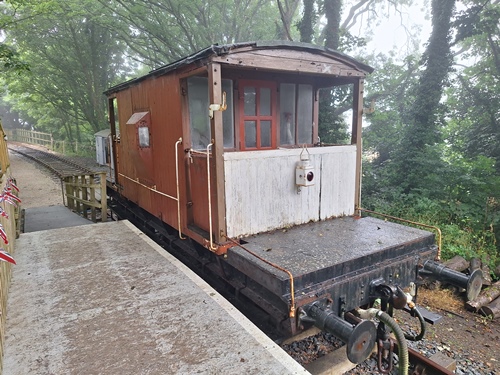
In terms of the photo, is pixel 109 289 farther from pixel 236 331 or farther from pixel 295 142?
pixel 295 142

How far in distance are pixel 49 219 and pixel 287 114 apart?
5601 mm

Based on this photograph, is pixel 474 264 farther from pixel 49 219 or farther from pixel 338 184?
pixel 49 219

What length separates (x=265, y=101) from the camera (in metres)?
5.06

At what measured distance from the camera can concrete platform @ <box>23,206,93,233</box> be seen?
22.0 ft

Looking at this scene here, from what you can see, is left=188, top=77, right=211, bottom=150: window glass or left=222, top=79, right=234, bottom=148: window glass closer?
left=188, top=77, right=211, bottom=150: window glass

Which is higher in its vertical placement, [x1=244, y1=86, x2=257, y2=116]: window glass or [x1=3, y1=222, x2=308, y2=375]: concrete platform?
[x1=244, y1=86, x2=257, y2=116]: window glass

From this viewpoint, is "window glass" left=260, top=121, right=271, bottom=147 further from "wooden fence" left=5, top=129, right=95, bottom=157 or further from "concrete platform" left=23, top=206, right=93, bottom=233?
"wooden fence" left=5, top=129, right=95, bottom=157

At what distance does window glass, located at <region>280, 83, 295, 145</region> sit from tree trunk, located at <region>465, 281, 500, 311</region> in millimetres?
3984

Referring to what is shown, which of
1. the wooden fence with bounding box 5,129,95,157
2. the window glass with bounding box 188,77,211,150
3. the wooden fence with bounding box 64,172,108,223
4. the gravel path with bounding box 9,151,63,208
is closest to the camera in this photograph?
the window glass with bounding box 188,77,211,150

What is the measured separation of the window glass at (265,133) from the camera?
5.09 m

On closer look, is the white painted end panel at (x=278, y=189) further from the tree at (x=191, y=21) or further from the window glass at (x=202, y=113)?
the tree at (x=191, y=21)

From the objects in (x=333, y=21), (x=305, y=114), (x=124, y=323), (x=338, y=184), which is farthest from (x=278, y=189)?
(x=333, y=21)

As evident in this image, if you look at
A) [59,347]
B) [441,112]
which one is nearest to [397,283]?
[59,347]

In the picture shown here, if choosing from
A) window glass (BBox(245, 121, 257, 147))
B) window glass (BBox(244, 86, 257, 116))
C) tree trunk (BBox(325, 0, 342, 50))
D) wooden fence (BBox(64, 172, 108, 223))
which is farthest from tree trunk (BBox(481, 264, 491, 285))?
tree trunk (BBox(325, 0, 342, 50))
